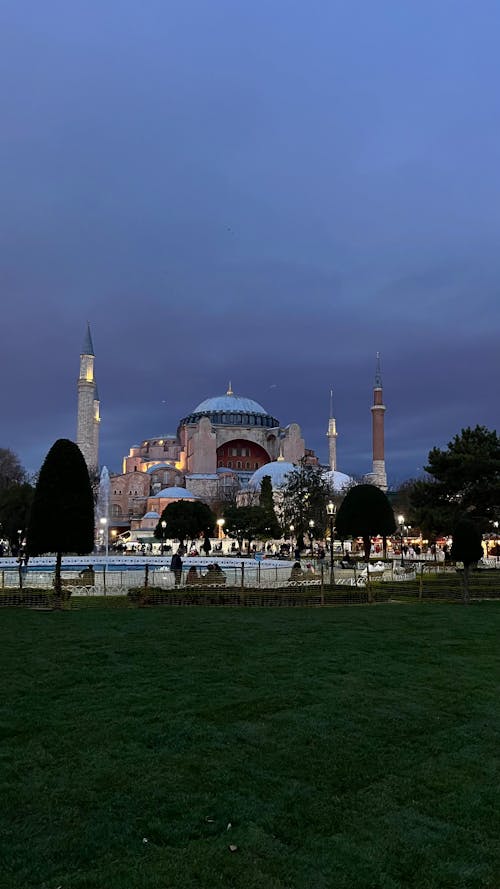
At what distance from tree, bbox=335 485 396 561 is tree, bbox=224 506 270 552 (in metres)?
22.1

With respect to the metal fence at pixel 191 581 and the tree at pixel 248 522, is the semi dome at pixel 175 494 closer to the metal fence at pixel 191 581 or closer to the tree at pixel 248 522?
the tree at pixel 248 522

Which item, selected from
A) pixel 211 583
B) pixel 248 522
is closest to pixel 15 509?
pixel 248 522

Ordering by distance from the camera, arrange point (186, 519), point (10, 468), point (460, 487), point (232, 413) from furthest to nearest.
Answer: point (232, 413), point (10, 468), point (186, 519), point (460, 487)

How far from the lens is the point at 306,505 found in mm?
40719

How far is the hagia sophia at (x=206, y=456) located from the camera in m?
69.1

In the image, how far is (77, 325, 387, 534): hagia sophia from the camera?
227 ft

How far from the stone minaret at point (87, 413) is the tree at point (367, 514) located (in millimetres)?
50135

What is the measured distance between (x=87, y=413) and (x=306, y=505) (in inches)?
1409

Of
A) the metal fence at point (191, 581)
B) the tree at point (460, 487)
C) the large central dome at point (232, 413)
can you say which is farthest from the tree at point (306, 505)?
the large central dome at point (232, 413)

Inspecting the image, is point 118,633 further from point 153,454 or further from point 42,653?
point 153,454

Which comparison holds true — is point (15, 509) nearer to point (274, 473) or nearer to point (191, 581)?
point (191, 581)

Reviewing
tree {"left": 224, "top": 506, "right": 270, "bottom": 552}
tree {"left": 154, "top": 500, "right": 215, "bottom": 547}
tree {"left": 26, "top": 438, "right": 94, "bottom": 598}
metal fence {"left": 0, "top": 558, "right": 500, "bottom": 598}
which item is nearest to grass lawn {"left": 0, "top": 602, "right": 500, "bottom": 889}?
tree {"left": 26, "top": 438, "right": 94, "bottom": 598}

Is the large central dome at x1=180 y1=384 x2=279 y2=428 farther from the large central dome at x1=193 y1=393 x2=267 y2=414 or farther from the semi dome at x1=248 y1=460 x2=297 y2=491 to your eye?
the semi dome at x1=248 y1=460 x2=297 y2=491

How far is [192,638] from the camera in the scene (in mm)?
8930
